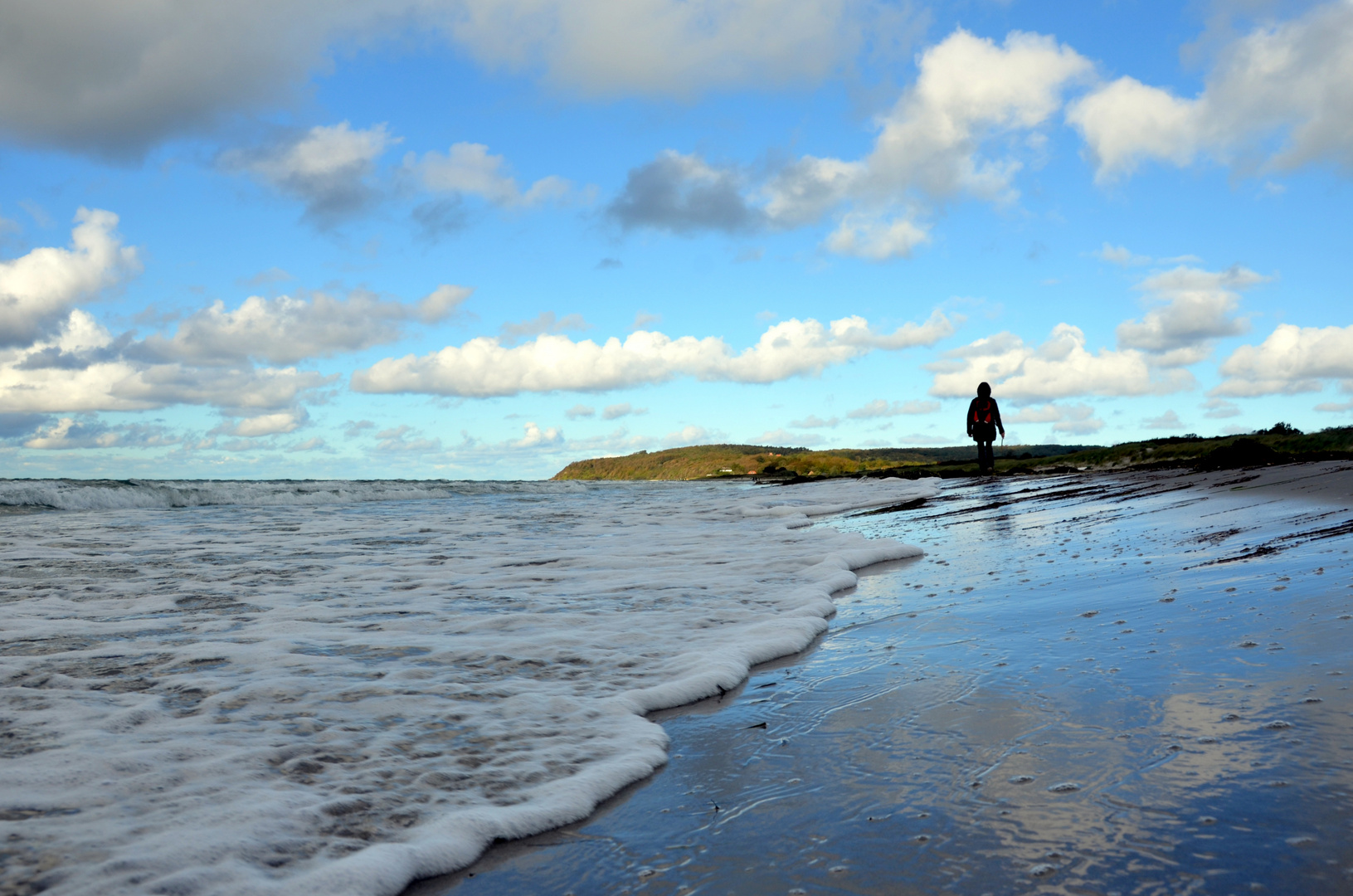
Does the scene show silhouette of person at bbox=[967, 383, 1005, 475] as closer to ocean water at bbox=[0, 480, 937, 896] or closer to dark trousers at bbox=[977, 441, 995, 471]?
dark trousers at bbox=[977, 441, 995, 471]

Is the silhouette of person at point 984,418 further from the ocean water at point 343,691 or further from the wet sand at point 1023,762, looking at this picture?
the wet sand at point 1023,762

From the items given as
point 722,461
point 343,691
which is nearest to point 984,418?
point 343,691

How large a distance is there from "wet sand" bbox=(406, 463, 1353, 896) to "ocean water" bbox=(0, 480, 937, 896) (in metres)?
0.29

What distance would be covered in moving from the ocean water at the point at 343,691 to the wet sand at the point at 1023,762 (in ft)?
0.96

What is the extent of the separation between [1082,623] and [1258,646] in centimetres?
82

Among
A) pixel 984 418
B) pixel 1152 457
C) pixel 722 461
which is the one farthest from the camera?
pixel 722 461

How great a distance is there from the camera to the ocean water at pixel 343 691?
226 cm

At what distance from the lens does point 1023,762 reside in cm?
238

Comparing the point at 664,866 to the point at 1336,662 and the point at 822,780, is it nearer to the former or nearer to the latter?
the point at 822,780

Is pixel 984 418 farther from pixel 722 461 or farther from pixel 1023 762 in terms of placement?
pixel 722 461

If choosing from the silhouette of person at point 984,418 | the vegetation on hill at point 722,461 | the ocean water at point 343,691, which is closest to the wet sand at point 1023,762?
the ocean water at point 343,691

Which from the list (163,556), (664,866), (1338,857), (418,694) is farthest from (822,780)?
(163,556)

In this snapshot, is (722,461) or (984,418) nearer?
(984,418)

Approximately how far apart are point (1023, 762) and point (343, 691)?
2869mm
